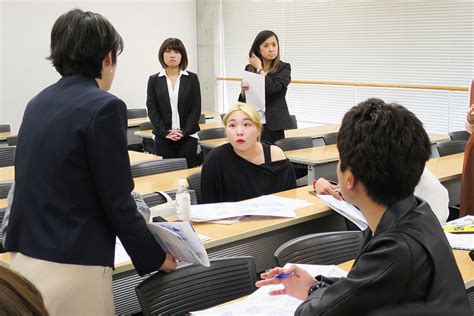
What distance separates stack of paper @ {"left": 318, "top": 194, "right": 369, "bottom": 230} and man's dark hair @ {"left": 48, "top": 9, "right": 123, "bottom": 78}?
160cm

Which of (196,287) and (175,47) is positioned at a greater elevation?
(175,47)

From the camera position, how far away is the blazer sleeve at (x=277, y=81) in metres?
5.92

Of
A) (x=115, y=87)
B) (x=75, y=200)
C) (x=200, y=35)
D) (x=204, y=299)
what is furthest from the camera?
(x=200, y=35)

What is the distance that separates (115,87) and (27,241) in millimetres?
8485

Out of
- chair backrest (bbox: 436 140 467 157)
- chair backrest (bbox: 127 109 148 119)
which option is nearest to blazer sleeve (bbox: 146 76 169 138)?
chair backrest (bbox: 436 140 467 157)

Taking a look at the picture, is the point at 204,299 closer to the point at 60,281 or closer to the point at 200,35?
the point at 60,281

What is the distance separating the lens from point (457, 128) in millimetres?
7910

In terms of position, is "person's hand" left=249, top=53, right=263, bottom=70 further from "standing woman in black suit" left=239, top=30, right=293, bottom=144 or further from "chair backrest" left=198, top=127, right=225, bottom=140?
"chair backrest" left=198, top=127, right=225, bottom=140

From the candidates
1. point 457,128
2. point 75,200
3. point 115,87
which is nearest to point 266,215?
point 75,200

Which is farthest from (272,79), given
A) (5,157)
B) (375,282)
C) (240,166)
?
(375,282)

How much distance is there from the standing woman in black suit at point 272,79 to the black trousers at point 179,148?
2.16 ft

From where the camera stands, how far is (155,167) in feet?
15.9

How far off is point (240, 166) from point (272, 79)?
2087mm

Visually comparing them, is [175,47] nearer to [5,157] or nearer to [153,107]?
[153,107]
